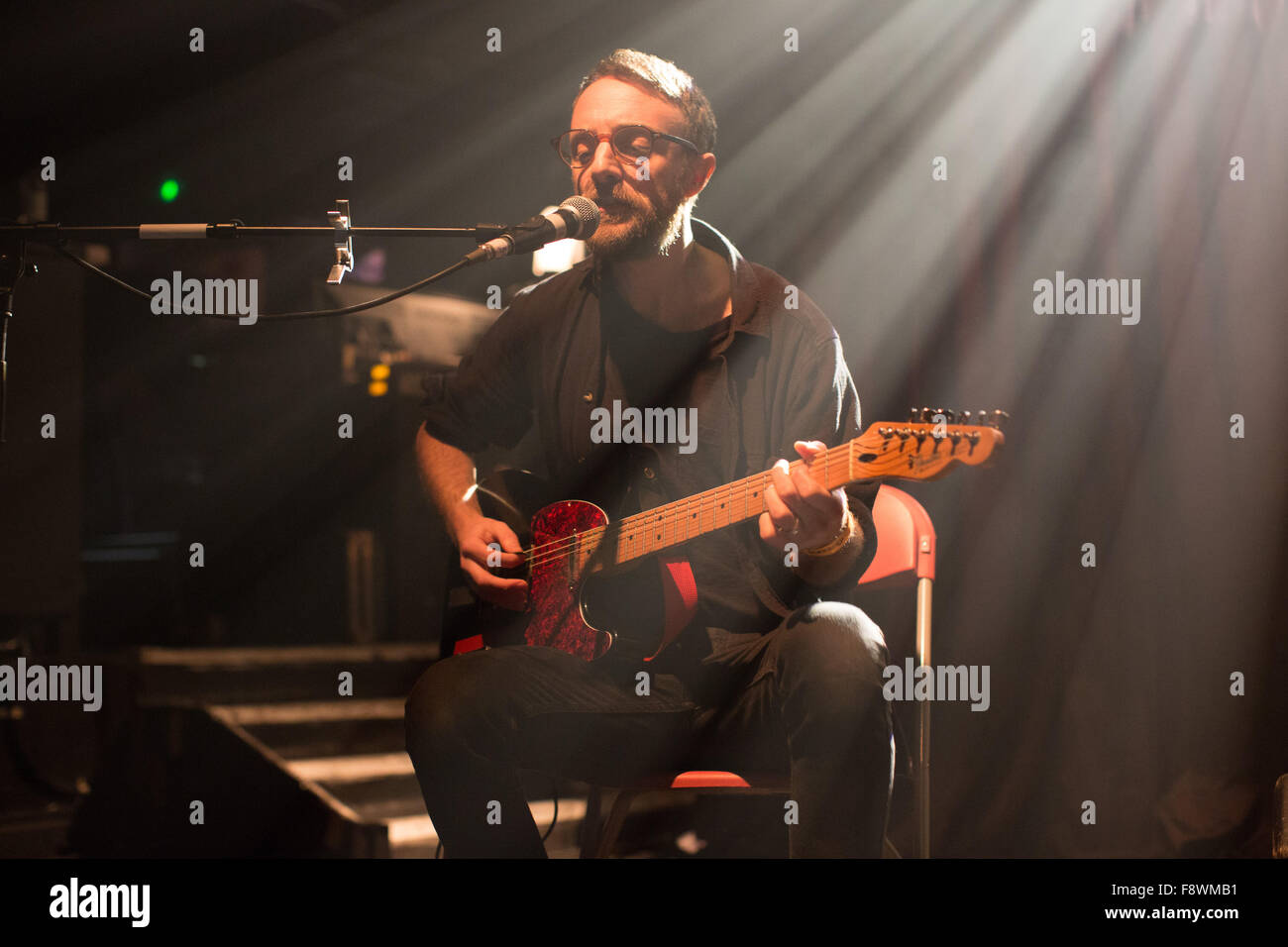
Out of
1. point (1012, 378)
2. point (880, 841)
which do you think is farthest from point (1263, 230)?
point (880, 841)

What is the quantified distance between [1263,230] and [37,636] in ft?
14.8

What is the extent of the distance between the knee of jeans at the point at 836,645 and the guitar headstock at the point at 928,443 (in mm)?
298

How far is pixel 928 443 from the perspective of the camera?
177cm

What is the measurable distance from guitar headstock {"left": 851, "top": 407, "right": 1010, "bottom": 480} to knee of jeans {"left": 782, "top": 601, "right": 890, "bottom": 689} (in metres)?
0.30

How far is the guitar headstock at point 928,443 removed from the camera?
174cm

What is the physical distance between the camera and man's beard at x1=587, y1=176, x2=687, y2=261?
2.24 m

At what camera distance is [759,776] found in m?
1.94

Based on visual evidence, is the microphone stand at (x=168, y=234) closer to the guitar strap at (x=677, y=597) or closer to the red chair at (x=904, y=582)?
the guitar strap at (x=677, y=597)

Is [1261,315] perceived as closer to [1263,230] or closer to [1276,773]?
[1263,230]
